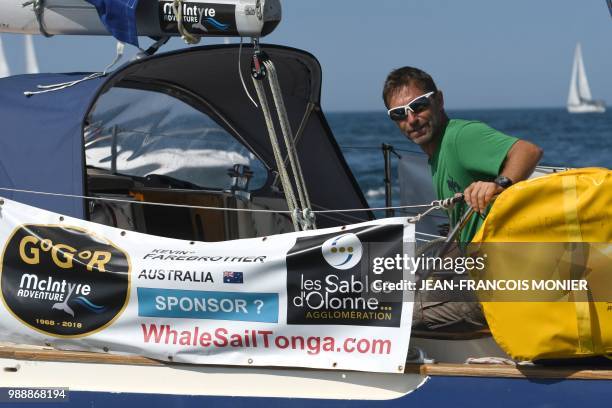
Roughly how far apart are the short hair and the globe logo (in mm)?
776

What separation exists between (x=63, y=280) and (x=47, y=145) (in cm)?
61

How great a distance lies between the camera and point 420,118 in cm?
439

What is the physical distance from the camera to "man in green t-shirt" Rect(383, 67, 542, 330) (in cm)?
397

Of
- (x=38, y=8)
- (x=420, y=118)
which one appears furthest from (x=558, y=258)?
(x=38, y=8)

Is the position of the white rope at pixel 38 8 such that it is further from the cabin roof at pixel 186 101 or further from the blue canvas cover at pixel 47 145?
the blue canvas cover at pixel 47 145

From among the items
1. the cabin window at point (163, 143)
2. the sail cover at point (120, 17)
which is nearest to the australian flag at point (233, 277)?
the sail cover at point (120, 17)

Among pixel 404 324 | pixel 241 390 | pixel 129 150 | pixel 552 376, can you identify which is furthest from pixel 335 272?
pixel 129 150

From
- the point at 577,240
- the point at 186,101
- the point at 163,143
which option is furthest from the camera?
the point at 163,143

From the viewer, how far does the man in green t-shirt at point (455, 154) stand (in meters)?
3.97

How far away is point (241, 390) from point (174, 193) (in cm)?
242

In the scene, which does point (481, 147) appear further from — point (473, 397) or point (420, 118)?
point (473, 397)

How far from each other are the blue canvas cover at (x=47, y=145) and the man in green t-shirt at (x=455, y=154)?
1.35 metres

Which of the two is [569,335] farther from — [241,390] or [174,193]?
[174,193]

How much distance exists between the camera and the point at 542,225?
377cm
